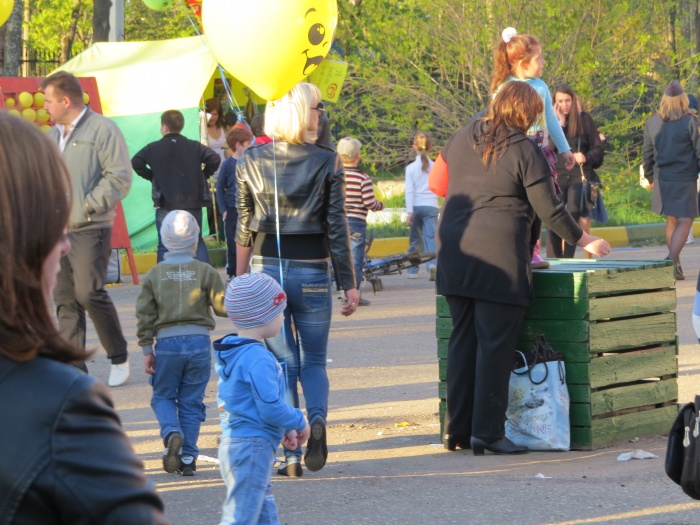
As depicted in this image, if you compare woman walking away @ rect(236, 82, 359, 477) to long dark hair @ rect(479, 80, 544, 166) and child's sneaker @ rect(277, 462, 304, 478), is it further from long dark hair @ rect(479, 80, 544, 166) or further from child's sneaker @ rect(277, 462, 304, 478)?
long dark hair @ rect(479, 80, 544, 166)

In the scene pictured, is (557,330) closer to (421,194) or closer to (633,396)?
(633,396)

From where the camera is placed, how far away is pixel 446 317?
632 centimetres

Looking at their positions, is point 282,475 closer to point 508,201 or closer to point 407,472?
point 407,472

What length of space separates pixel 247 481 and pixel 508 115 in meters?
2.60

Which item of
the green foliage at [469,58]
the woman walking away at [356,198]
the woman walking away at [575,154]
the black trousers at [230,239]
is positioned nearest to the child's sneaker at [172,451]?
the woman walking away at [356,198]

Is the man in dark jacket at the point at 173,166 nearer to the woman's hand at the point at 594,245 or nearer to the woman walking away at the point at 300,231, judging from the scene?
the woman walking away at the point at 300,231

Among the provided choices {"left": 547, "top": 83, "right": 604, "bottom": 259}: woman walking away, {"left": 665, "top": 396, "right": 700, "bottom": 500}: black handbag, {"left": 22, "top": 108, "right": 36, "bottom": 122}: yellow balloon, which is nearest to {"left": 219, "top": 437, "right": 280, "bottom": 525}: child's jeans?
{"left": 665, "top": 396, "right": 700, "bottom": 500}: black handbag

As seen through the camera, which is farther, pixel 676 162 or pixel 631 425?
pixel 676 162

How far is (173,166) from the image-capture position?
11.6 metres

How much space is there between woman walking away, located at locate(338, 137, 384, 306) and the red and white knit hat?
6.72 meters

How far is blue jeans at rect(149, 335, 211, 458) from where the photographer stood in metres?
5.71

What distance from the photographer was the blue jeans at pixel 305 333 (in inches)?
221

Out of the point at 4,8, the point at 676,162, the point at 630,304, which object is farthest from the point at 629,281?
the point at 676,162

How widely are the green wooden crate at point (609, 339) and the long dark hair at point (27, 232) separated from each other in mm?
4527
